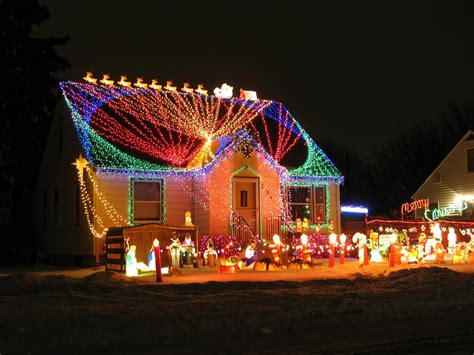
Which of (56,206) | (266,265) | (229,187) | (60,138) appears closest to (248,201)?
(229,187)

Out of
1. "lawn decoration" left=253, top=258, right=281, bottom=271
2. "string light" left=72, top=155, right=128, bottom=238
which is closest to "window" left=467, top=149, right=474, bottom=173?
"lawn decoration" left=253, top=258, right=281, bottom=271

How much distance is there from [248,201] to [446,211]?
64.6ft

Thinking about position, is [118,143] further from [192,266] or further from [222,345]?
[222,345]

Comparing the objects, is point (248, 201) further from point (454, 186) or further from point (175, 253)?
point (454, 186)

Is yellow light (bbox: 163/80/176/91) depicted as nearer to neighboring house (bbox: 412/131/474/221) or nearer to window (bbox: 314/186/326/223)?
window (bbox: 314/186/326/223)

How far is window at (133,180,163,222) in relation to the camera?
23281 mm

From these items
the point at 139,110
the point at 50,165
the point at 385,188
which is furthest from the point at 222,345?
the point at 385,188

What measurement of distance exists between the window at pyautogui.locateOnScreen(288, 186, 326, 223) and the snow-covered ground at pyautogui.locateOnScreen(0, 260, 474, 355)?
11.4m

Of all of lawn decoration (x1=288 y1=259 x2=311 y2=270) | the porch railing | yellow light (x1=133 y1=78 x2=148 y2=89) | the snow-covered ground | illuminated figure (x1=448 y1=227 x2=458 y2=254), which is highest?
yellow light (x1=133 y1=78 x2=148 y2=89)

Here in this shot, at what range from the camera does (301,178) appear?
85.8 ft

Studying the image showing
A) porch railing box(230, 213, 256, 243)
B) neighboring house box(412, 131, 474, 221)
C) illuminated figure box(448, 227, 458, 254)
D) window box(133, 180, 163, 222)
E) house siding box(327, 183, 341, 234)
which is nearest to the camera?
illuminated figure box(448, 227, 458, 254)

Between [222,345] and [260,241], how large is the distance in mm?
13832

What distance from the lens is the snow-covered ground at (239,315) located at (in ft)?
28.1

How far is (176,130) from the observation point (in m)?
25.1
